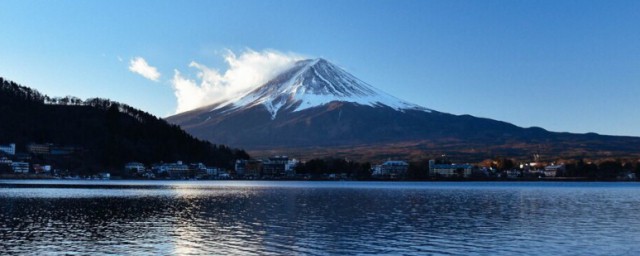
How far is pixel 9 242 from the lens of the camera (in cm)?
2138

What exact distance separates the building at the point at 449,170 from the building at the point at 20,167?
76666 millimetres

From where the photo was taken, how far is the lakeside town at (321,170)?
390 ft

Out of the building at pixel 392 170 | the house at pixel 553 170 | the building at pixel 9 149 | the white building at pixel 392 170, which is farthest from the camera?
the house at pixel 553 170

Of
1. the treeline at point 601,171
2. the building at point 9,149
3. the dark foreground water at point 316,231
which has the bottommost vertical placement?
the dark foreground water at point 316,231

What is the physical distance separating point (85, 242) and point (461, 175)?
385 ft

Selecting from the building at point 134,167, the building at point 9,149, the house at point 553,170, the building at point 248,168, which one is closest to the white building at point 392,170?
the building at point 248,168

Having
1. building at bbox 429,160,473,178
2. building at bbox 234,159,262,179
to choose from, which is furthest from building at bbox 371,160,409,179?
building at bbox 234,159,262,179

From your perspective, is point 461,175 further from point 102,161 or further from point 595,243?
point 595,243

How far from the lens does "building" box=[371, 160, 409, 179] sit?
438ft

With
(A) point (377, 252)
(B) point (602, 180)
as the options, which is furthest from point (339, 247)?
(B) point (602, 180)

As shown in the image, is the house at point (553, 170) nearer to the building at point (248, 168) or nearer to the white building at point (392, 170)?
the white building at point (392, 170)

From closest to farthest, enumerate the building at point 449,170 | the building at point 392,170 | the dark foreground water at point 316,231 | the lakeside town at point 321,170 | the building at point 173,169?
1. the dark foreground water at point 316,231
2. the lakeside town at point 321,170
3. the building at point 173,169
4. the building at point 449,170
5. the building at point 392,170

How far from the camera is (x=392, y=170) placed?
13588 centimetres

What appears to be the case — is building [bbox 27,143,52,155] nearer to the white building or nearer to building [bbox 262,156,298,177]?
building [bbox 262,156,298,177]
